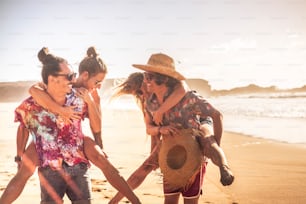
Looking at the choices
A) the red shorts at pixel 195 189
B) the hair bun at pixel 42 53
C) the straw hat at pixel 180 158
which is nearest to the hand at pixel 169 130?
the straw hat at pixel 180 158

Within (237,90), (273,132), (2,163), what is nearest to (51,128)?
(2,163)

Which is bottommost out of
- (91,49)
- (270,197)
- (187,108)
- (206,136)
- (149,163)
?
(270,197)

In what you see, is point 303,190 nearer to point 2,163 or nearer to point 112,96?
point 112,96

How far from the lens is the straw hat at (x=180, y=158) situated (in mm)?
3711

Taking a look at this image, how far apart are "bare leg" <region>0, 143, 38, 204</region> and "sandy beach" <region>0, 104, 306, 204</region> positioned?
141cm

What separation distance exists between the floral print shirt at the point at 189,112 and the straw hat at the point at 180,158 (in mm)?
85

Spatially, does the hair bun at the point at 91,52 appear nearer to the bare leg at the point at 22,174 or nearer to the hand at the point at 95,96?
the hand at the point at 95,96

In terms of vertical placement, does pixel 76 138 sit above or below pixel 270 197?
above

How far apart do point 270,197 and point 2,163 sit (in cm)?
510

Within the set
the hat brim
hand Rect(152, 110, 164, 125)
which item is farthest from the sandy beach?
the hat brim

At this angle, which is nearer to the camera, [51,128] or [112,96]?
[51,128]

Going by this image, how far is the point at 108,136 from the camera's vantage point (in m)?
13.3

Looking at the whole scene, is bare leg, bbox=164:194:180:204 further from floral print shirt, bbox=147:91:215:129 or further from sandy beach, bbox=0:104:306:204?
sandy beach, bbox=0:104:306:204

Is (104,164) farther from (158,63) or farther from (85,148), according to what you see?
(158,63)
